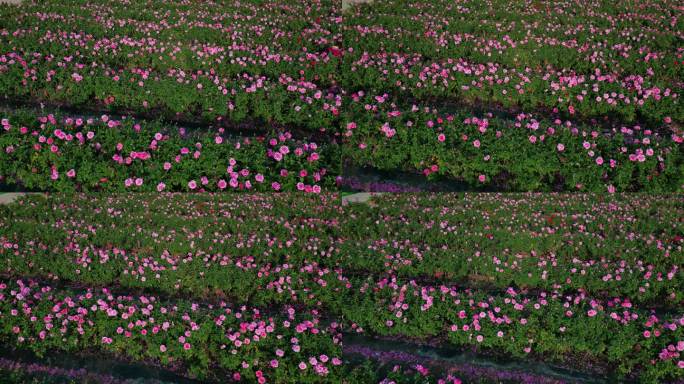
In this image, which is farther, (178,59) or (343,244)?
(178,59)

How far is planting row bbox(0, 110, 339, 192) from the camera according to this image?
603 cm

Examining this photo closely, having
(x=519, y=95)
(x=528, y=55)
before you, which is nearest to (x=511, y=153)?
(x=519, y=95)

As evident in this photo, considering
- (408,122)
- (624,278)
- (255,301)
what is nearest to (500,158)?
(408,122)

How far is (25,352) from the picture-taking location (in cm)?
587

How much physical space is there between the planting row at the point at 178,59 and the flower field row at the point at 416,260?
1219 millimetres

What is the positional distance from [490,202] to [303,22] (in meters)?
3.96

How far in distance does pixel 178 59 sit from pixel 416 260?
4.21m

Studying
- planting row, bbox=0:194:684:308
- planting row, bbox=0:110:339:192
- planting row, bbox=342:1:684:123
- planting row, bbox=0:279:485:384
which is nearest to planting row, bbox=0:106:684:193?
planting row, bbox=0:110:339:192

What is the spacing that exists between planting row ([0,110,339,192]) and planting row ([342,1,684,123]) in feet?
5.33

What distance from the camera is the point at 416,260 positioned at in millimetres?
6660

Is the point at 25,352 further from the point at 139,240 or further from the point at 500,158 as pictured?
the point at 500,158

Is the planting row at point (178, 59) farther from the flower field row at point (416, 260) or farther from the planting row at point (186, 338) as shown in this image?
the planting row at point (186, 338)

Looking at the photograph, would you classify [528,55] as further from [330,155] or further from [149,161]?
[149,161]

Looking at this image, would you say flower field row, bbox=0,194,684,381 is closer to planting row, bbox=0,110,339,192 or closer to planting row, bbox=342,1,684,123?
planting row, bbox=0,110,339,192
